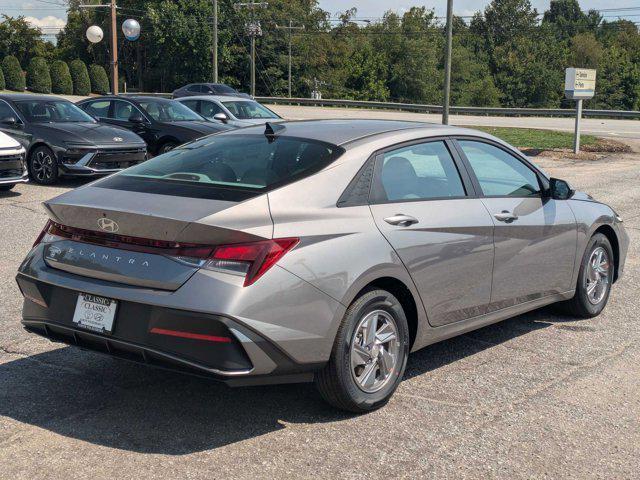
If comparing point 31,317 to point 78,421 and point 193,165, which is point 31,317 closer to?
point 78,421

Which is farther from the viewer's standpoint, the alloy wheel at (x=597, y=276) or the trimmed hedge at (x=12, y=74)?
the trimmed hedge at (x=12, y=74)

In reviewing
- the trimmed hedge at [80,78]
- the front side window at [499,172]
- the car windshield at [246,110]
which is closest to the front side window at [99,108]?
the car windshield at [246,110]

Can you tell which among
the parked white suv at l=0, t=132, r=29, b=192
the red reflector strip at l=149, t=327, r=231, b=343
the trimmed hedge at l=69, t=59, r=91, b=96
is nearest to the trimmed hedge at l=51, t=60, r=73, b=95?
the trimmed hedge at l=69, t=59, r=91, b=96

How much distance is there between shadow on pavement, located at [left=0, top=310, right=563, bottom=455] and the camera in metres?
4.26

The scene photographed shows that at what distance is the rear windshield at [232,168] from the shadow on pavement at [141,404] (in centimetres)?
120

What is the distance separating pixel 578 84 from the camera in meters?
23.1

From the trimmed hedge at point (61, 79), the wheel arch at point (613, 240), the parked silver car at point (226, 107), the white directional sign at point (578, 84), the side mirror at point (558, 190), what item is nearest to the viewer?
the side mirror at point (558, 190)

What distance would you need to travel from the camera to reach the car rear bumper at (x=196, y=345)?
3.96 metres

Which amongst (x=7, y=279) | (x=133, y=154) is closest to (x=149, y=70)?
(x=133, y=154)

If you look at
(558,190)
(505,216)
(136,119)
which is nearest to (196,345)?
(505,216)

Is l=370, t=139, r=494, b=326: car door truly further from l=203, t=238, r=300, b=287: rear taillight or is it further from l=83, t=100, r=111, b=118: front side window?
l=83, t=100, r=111, b=118: front side window

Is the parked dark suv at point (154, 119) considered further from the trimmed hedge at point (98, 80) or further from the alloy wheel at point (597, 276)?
the trimmed hedge at point (98, 80)

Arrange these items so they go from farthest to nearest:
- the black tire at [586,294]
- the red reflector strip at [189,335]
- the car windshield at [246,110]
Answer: the car windshield at [246,110] < the black tire at [586,294] < the red reflector strip at [189,335]

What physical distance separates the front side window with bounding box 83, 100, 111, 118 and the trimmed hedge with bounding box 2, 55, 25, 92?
140 feet
